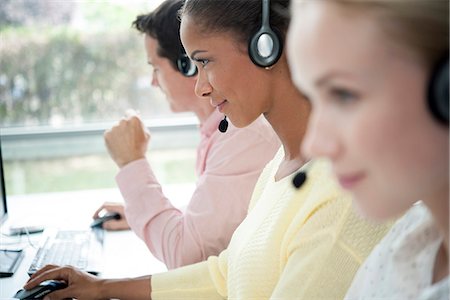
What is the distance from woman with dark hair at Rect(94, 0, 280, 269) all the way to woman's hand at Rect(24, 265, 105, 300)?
→ 0.65ft

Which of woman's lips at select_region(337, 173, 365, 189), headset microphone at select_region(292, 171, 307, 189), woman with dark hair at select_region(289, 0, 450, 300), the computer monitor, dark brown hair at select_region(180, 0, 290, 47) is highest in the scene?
dark brown hair at select_region(180, 0, 290, 47)

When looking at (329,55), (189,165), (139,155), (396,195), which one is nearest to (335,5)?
(329,55)

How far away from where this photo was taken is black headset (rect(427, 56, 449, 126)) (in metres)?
0.52

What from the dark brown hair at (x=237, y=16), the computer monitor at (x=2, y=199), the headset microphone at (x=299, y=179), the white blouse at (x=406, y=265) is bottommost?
the computer monitor at (x=2, y=199)

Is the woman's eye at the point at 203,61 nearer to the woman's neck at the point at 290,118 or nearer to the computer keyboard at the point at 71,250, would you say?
the woman's neck at the point at 290,118

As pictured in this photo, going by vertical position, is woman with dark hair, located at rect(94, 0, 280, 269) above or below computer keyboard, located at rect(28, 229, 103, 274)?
above

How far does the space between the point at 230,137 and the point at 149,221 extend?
0.25 metres

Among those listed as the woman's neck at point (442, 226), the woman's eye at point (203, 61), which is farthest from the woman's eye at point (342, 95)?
the woman's eye at point (203, 61)

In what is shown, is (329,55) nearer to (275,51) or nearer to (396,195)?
(396,195)

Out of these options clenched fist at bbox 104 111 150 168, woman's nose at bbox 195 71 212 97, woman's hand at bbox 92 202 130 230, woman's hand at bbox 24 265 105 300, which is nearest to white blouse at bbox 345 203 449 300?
woman's nose at bbox 195 71 212 97

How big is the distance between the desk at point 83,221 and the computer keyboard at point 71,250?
0.02 meters

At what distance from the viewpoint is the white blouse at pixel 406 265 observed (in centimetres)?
65

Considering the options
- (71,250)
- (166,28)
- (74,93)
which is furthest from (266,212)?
(74,93)

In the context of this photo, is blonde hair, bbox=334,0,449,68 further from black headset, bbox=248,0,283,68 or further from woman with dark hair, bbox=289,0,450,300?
black headset, bbox=248,0,283,68
